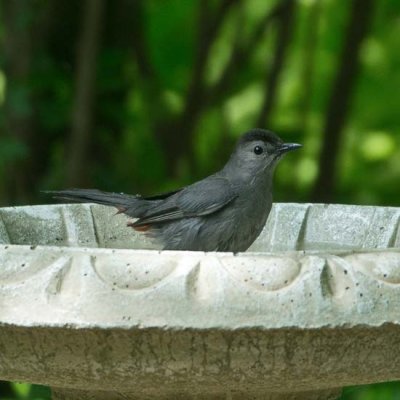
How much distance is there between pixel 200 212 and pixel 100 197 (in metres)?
0.34

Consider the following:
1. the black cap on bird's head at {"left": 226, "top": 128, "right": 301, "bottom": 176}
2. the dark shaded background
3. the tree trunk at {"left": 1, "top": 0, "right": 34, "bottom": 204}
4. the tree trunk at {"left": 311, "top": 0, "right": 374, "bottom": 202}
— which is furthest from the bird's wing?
the tree trunk at {"left": 311, "top": 0, "right": 374, "bottom": 202}

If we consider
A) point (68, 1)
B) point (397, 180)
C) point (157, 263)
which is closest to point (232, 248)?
point (157, 263)

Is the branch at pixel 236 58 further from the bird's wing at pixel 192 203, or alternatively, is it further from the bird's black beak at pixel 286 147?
the bird's wing at pixel 192 203

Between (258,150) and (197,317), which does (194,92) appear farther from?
(197,317)

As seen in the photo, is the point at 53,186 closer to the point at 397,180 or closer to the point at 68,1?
the point at 68,1

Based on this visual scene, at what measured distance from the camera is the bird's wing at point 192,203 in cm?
334

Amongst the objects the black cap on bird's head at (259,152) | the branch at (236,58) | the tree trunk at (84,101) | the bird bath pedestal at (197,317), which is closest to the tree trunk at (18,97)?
the tree trunk at (84,101)

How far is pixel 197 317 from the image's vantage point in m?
2.02

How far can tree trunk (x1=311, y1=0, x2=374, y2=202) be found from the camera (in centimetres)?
654

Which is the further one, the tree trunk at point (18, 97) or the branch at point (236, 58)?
Answer: the branch at point (236, 58)

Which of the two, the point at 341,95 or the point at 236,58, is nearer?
the point at 341,95

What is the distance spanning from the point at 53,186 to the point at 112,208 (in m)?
2.41

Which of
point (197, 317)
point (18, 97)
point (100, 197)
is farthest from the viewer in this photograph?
point (18, 97)

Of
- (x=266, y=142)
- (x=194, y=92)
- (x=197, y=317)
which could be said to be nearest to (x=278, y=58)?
(x=194, y=92)
